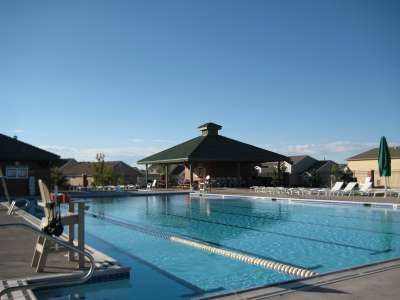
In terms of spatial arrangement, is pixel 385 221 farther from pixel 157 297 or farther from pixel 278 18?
pixel 157 297

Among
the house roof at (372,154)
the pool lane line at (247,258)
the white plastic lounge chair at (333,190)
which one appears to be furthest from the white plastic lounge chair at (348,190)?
the house roof at (372,154)

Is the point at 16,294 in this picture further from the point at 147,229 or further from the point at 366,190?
the point at 366,190

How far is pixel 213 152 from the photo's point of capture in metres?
30.1

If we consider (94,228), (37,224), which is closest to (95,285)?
(37,224)

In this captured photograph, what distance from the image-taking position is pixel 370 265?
573 cm

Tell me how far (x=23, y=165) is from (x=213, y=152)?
12.7 metres

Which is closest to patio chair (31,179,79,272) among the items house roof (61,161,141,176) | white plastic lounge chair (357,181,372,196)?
white plastic lounge chair (357,181,372,196)

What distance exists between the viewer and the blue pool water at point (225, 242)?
6.30 meters

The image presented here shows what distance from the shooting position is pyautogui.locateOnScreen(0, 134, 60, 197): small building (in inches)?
915

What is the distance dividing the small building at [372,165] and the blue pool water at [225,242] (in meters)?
18.0

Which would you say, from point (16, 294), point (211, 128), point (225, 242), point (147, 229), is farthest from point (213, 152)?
point (16, 294)

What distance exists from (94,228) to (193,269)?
634cm

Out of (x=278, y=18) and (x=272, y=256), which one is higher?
(x=278, y=18)

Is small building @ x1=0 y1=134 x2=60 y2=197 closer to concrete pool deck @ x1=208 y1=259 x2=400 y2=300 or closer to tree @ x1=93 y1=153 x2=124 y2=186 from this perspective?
tree @ x1=93 y1=153 x2=124 y2=186
